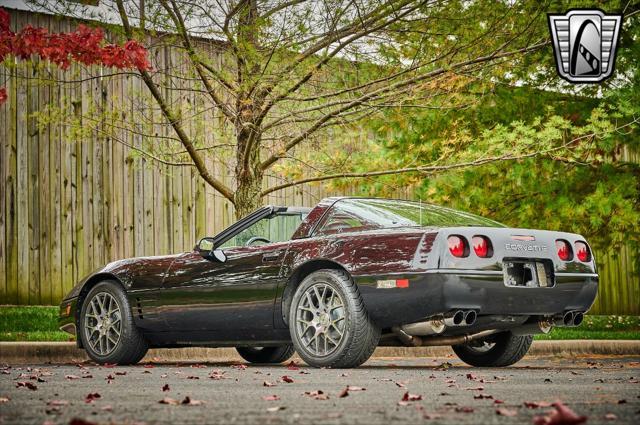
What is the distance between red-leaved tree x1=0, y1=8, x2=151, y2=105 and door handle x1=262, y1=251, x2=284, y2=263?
7.74 feet

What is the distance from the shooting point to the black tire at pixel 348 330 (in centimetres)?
706

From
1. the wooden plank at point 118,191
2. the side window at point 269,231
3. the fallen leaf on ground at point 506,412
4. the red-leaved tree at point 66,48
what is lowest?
the fallen leaf on ground at point 506,412

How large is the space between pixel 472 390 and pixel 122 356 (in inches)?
151

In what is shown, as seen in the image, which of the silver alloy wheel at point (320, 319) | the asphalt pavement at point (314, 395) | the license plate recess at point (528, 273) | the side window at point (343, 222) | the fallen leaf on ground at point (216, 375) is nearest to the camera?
the asphalt pavement at point (314, 395)

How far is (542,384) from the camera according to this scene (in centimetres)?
603

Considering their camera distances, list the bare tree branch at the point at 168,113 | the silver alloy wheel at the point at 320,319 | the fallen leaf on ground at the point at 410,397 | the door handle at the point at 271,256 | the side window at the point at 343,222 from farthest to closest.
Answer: the bare tree branch at the point at 168,113, the door handle at the point at 271,256, the side window at the point at 343,222, the silver alloy wheel at the point at 320,319, the fallen leaf on ground at the point at 410,397

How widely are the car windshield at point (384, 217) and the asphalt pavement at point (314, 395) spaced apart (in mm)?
1064

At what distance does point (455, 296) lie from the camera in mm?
6707

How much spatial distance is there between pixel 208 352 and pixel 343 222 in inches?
120

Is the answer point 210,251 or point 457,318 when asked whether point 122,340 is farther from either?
point 457,318

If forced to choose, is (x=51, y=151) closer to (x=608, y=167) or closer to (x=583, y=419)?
(x=608, y=167)

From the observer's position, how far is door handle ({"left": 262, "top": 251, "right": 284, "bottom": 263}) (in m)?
7.70

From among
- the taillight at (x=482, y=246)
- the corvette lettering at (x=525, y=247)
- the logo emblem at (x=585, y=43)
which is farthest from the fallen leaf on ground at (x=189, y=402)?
the logo emblem at (x=585, y=43)

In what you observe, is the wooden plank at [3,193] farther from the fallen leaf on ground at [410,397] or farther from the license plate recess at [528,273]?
the fallen leaf on ground at [410,397]
